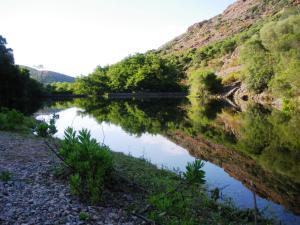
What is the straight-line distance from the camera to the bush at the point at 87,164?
1095 centimetres

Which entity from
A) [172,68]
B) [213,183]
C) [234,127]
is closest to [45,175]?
[213,183]

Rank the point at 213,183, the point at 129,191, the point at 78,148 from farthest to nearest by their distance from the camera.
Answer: the point at 213,183 → the point at 129,191 → the point at 78,148

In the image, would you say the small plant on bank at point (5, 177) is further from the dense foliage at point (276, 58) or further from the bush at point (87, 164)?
the dense foliage at point (276, 58)

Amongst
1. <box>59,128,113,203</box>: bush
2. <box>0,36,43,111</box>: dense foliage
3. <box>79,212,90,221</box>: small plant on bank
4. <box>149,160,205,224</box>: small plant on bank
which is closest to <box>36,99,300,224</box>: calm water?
<box>149,160,205,224</box>: small plant on bank

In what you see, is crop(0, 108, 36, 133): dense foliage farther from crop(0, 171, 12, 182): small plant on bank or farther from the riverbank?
crop(0, 171, 12, 182): small plant on bank

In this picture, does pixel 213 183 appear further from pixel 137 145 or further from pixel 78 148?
pixel 137 145

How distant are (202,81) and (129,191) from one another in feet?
338

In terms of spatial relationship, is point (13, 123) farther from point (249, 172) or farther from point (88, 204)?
point (88, 204)

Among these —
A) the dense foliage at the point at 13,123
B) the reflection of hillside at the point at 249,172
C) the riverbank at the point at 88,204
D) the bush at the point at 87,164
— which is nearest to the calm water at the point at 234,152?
the reflection of hillside at the point at 249,172

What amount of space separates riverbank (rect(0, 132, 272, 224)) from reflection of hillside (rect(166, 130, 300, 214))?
2001mm

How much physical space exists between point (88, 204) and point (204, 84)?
347 ft

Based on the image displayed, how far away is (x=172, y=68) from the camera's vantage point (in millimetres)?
141000

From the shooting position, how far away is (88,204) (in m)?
10.7

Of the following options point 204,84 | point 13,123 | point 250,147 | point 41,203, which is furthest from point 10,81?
point 41,203
